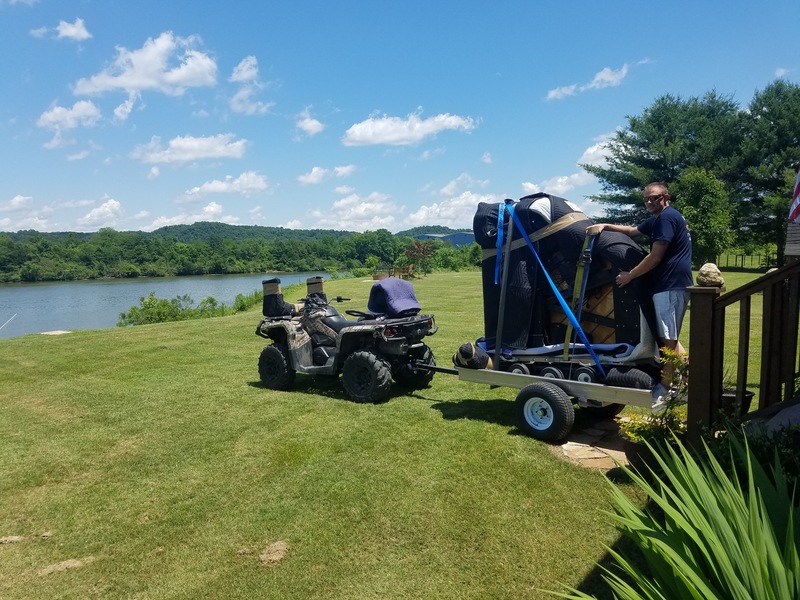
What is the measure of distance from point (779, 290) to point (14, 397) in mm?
9443

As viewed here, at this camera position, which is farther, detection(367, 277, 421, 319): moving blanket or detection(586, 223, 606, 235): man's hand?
detection(367, 277, 421, 319): moving blanket

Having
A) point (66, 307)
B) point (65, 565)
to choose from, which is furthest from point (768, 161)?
point (66, 307)

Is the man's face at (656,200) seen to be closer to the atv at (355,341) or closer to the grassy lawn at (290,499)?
the grassy lawn at (290,499)

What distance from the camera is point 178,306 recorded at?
91.2 feet

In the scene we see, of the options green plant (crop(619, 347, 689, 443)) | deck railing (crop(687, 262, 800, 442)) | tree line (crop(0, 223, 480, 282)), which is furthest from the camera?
tree line (crop(0, 223, 480, 282))

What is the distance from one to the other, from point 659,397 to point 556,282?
1.38m

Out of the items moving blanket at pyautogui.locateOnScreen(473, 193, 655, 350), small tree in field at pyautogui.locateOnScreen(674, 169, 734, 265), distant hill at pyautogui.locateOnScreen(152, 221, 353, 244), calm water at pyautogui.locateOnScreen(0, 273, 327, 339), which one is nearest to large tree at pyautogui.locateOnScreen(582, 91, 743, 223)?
small tree in field at pyautogui.locateOnScreen(674, 169, 734, 265)

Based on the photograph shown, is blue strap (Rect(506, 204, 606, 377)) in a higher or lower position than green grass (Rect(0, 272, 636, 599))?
higher

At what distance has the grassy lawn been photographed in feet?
10.4

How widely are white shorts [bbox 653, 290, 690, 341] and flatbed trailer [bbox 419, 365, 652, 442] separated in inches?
21.0

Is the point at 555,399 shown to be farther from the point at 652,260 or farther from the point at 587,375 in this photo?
the point at 652,260

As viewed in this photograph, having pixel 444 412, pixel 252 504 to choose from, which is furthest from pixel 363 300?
pixel 252 504

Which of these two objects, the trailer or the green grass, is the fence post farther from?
the green grass

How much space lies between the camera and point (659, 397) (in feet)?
15.5
